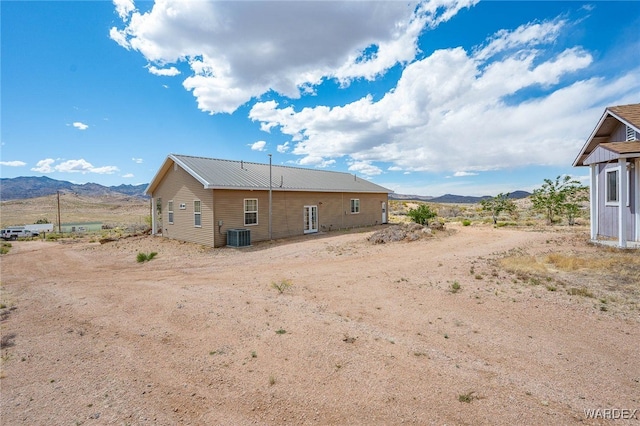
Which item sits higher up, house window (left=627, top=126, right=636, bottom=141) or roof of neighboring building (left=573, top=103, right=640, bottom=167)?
roof of neighboring building (left=573, top=103, right=640, bottom=167)

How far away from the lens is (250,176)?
17.8m

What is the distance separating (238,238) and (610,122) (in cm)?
1599

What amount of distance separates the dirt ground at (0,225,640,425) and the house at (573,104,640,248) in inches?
229

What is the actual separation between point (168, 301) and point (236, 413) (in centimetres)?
423

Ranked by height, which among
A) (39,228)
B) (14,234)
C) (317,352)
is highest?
(39,228)

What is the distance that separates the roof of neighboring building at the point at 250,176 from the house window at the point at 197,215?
1517 mm

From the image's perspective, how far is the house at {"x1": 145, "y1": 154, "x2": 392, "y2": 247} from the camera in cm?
1498

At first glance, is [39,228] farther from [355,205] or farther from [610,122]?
[610,122]

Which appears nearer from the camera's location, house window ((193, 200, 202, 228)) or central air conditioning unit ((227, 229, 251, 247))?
central air conditioning unit ((227, 229, 251, 247))

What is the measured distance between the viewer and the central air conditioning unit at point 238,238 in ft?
48.3

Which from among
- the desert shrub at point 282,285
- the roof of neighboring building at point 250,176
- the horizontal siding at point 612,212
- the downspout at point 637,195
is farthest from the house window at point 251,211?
the downspout at point 637,195

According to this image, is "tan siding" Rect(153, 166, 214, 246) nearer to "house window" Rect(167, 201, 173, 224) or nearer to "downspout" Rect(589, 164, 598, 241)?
"house window" Rect(167, 201, 173, 224)

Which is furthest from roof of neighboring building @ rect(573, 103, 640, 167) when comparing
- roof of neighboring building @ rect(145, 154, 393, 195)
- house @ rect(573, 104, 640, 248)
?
roof of neighboring building @ rect(145, 154, 393, 195)

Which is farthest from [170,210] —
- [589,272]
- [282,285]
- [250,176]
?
[589,272]
